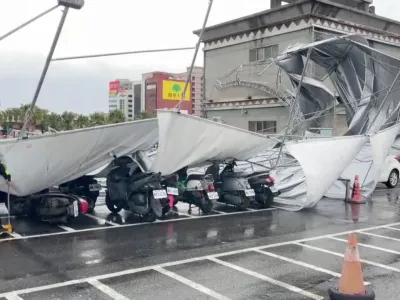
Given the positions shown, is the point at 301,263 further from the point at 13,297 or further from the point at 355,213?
the point at 355,213

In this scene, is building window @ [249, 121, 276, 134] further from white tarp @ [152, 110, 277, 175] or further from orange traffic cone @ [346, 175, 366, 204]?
white tarp @ [152, 110, 277, 175]

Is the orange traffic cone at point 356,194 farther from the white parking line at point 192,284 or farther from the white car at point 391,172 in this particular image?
the white parking line at point 192,284

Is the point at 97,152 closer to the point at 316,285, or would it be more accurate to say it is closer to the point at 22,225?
the point at 22,225

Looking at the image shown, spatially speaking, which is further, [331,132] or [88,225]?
[331,132]

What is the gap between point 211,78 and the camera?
96.6ft

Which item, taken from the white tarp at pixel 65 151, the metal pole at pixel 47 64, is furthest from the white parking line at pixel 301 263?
the metal pole at pixel 47 64

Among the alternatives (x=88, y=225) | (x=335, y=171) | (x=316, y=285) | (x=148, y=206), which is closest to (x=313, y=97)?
(x=335, y=171)

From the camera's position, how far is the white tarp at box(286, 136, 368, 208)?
12078mm

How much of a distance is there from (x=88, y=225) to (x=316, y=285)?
5255 mm

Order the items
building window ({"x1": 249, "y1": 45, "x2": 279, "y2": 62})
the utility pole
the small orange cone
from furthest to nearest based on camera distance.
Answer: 1. building window ({"x1": 249, "y1": 45, "x2": 279, "y2": 62})
2. the small orange cone
3. the utility pole

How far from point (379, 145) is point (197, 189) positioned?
20.2ft

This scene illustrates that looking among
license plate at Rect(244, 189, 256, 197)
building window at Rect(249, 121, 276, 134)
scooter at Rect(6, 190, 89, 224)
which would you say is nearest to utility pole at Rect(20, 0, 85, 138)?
scooter at Rect(6, 190, 89, 224)

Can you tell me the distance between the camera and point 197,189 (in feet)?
36.0

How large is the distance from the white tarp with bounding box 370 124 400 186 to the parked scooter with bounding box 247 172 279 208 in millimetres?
3402
